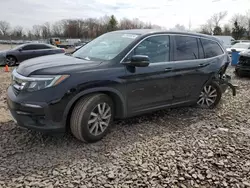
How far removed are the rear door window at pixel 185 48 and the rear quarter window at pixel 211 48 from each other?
288 millimetres

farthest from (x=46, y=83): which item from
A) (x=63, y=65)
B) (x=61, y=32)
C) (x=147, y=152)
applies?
(x=61, y=32)

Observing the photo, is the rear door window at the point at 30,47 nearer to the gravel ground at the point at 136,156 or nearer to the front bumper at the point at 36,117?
the gravel ground at the point at 136,156

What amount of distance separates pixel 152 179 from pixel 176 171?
1.20 feet

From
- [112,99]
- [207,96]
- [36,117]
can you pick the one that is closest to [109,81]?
[112,99]

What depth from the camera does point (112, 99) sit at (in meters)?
3.38

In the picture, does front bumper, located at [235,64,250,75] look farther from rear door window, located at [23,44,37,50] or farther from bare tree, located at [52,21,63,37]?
bare tree, located at [52,21,63,37]

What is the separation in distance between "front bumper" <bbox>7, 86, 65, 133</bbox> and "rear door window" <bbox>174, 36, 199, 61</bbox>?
2.41 meters

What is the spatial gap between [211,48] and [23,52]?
33.7 feet

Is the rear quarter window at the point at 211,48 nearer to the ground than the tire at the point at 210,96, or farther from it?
farther from it

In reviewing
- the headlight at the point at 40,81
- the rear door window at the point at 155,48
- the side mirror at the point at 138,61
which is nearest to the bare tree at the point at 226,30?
the rear door window at the point at 155,48

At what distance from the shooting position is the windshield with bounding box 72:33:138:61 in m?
3.50

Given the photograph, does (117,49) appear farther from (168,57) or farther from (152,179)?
(152,179)

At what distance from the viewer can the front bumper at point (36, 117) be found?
2762mm

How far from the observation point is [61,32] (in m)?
74.1
